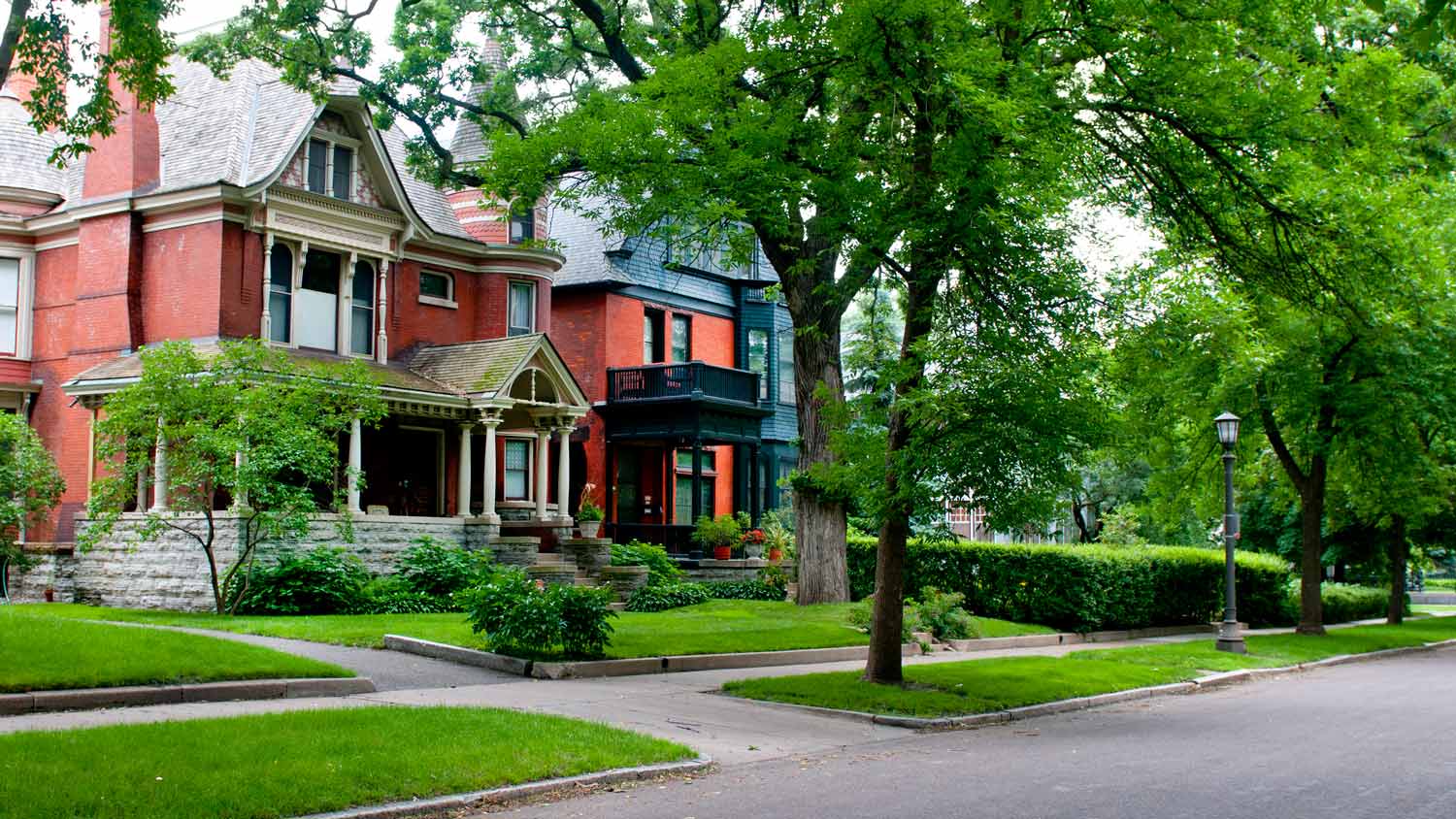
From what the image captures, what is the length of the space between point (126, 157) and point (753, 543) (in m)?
16.4

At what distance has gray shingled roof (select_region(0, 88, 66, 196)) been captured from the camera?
89.8ft

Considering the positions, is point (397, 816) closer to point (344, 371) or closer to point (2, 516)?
point (344, 371)

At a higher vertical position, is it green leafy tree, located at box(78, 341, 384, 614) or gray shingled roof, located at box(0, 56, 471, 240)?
gray shingled roof, located at box(0, 56, 471, 240)

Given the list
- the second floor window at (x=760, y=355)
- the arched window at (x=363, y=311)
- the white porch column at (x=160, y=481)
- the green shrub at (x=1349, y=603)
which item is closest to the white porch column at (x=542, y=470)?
the arched window at (x=363, y=311)

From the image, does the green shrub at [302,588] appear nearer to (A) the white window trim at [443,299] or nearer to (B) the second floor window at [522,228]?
(A) the white window trim at [443,299]

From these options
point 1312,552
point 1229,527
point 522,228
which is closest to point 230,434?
point 522,228

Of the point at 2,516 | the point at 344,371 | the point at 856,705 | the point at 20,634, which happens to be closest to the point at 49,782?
the point at 20,634

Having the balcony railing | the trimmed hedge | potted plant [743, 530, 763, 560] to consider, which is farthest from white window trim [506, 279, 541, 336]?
the trimmed hedge

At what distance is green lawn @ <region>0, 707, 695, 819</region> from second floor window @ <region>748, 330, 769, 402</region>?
28085 millimetres

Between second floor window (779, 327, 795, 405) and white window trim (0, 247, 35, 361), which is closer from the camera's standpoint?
white window trim (0, 247, 35, 361)

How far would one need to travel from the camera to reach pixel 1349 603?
35344 millimetres

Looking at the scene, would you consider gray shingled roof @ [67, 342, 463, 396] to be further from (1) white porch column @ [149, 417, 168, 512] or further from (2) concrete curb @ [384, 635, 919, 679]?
(2) concrete curb @ [384, 635, 919, 679]

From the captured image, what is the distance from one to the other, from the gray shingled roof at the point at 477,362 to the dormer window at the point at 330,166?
4.02 m

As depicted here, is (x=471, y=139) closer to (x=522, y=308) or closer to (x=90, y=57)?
(x=522, y=308)
